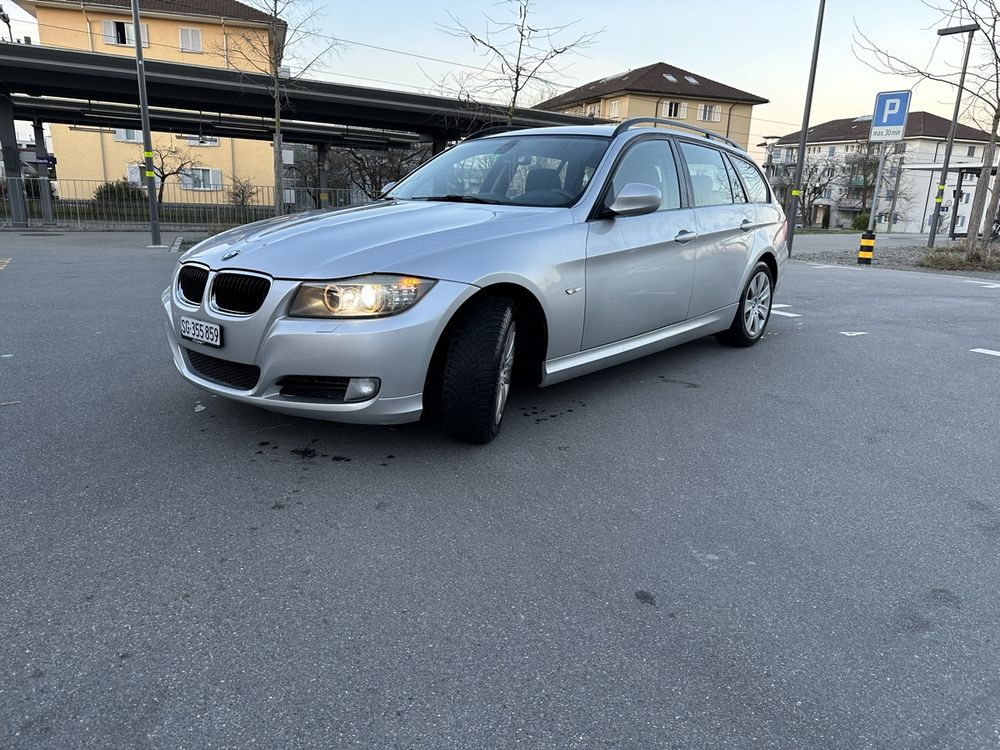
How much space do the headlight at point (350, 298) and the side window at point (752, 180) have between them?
12.7 ft

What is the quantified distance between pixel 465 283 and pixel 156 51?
47.8 meters

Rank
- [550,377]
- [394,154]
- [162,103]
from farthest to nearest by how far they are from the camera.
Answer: [394,154]
[162,103]
[550,377]

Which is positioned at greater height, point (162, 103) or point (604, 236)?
point (162, 103)

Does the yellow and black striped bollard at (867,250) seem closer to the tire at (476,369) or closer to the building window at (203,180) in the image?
the tire at (476,369)

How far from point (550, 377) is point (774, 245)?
10.8 ft

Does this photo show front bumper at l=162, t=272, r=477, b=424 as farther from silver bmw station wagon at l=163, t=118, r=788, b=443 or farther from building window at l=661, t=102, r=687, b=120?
building window at l=661, t=102, r=687, b=120

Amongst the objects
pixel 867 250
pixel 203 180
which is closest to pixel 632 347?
pixel 867 250

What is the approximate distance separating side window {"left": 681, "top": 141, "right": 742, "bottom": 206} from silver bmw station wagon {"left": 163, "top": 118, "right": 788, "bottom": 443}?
30mm

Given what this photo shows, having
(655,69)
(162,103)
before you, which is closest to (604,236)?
(162,103)

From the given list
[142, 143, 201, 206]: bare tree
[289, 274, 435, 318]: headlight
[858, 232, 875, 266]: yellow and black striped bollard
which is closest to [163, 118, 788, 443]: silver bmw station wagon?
[289, 274, 435, 318]: headlight

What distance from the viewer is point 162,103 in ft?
82.7

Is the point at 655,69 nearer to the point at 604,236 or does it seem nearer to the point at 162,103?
the point at 162,103

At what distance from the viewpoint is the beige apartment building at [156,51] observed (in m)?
40.2

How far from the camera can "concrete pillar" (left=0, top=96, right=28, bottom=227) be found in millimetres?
21484
